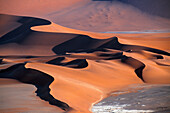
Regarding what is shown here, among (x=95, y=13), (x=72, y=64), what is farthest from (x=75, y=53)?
(x=95, y=13)

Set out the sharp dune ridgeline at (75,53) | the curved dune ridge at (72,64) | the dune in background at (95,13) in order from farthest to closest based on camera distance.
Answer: the dune in background at (95,13), the curved dune ridge at (72,64), the sharp dune ridgeline at (75,53)

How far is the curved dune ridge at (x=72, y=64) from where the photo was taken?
319 inches

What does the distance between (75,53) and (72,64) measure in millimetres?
5077

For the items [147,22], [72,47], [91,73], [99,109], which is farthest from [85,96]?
[147,22]

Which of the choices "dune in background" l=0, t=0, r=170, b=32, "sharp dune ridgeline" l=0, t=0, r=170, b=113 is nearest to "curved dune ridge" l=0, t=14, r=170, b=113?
"sharp dune ridgeline" l=0, t=0, r=170, b=113

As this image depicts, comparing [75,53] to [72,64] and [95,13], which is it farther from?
[95,13]

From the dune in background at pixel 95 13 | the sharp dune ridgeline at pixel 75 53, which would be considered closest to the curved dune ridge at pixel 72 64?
the sharp dune ridgeline at pixel 75 53

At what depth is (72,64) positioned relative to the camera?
1402cm

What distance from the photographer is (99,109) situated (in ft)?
21.3

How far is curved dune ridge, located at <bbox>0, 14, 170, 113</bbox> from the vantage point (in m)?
8.09

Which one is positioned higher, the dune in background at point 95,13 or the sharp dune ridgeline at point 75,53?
the dune in background at point 95,13

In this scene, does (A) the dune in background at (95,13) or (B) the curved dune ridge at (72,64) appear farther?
(A) the dune in background at (95,13)

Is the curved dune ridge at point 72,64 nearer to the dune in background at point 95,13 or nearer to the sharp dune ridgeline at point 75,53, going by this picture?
the sharp dune ridgeline at point 75,53

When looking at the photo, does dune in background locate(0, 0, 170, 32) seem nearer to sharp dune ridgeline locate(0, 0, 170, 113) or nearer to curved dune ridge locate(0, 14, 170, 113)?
sharp dune ridgeline locate(0, 0, 170, 113)
